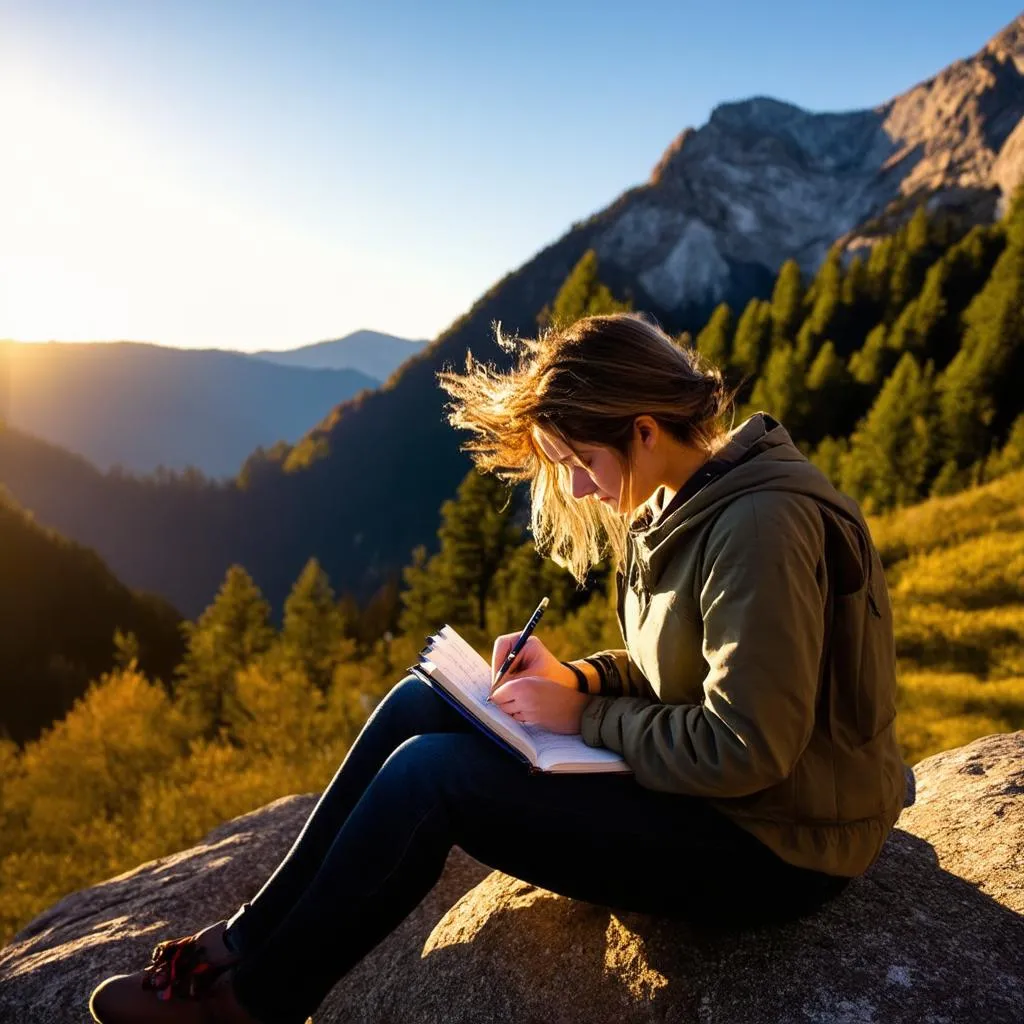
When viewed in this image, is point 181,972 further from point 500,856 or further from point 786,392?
point 786,392

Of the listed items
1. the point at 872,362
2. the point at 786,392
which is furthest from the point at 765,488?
the point at 872,362

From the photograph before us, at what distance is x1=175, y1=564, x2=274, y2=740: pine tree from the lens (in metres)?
27.6

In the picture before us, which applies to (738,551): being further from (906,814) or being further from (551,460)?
(906,814)

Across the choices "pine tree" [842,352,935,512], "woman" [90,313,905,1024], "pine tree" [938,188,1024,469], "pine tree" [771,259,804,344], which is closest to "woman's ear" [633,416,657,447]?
"woman" [90,313,905,1024]

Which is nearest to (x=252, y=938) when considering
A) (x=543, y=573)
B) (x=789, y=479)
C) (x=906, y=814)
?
(x=789, y=479)

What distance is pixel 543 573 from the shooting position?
23.8m

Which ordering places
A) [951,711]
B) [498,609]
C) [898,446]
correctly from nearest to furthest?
1. [951,711]
2. [498,609]
3. [898,446]

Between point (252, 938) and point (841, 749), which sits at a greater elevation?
point (841, 749)

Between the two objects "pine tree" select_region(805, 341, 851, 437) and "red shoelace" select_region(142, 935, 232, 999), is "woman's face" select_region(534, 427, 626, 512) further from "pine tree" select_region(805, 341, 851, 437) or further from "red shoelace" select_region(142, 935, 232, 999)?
"pine tree" select_region(805, 341, 851, 437)

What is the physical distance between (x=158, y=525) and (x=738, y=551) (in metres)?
117

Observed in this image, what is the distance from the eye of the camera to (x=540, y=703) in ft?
7.44

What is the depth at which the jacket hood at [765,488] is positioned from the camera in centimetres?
→ 189

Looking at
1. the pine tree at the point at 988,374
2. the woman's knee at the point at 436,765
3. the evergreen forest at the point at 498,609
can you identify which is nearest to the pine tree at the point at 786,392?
the evergreen forest at the point at 498,609

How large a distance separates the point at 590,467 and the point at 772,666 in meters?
0.82
